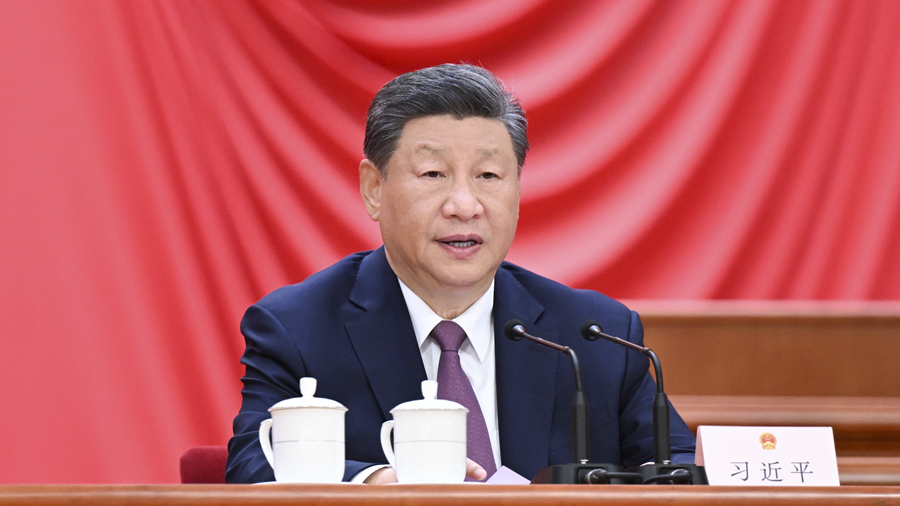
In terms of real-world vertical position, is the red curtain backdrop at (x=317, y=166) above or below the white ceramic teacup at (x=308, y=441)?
above

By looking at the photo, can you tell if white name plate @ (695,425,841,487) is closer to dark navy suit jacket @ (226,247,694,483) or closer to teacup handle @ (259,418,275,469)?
dark navy suit jacket @ (226,247,694,483)

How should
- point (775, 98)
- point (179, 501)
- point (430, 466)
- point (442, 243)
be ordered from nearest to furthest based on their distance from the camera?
point (179, 501)
point (430, 466)
point (442, 243)
point (775, 98)

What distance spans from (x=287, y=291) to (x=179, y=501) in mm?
844

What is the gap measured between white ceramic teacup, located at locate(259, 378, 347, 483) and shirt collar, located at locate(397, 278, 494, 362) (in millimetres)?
629

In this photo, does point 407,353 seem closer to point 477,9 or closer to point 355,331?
point 355,331

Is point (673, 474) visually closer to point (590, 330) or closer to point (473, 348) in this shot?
point (590, 330)

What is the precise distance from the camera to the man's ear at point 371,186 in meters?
1.68

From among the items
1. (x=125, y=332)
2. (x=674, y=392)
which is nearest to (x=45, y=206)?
(x=125, y=332)

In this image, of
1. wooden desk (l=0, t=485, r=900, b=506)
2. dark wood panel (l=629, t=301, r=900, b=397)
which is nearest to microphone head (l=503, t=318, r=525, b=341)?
wooden desk (l=0, t=485, r=900, b=506)

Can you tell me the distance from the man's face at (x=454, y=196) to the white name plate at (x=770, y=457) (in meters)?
0.60

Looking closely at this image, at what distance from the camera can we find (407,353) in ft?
5.10

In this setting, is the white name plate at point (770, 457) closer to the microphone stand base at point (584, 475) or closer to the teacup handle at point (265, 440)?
the microphone stand base at point (584, 475)

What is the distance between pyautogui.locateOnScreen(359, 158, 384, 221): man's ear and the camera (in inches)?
66.2

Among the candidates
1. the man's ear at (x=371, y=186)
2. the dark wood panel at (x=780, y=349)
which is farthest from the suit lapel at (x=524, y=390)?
the dark wood panel at (x=780, y=349)
